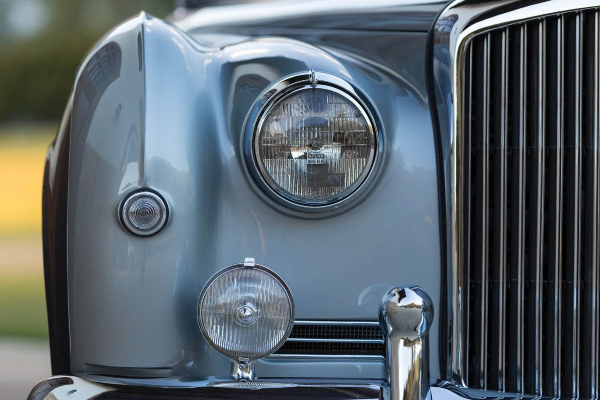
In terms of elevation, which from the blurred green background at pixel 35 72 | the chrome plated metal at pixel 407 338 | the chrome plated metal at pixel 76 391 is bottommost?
the chrome plated metal at pixel 76 391

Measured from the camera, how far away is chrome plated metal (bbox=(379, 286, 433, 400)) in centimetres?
124

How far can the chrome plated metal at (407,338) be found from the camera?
1.24m

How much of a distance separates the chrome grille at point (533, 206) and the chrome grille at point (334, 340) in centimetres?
21

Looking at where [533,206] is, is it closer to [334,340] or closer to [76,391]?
[334,340]

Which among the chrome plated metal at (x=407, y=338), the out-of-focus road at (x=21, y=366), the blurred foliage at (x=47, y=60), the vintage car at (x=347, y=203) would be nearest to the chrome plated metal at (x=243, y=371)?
the vintage car at (x=347, y=203)

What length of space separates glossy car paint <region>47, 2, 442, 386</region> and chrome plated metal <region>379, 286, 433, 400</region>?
28 cm

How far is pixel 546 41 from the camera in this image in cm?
162

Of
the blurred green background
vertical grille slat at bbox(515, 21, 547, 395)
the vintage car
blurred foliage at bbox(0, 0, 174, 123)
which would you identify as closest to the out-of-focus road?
the vintage car

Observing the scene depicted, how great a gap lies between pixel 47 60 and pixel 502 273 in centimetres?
1257

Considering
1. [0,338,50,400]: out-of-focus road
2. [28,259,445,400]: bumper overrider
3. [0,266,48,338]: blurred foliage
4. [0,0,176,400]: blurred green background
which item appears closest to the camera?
[28,259,445,400]: bumper overrider

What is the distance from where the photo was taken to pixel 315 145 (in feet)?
5.22

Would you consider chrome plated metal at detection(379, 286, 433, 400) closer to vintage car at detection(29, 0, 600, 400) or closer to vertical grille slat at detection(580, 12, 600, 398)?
vintage car at detection(29, 0, 600, 400)

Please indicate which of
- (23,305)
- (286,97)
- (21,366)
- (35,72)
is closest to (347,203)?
(286,97)

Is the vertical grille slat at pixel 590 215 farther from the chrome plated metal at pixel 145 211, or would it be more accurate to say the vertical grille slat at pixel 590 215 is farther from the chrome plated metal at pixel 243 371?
the chrome plated metal at pixel 145 211
